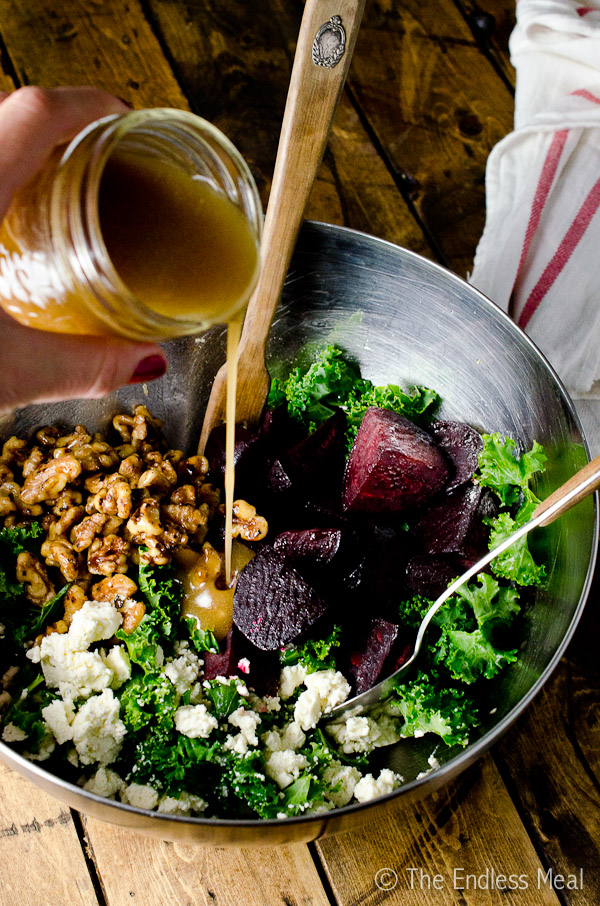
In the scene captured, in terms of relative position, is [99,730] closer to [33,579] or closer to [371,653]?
[33,579]

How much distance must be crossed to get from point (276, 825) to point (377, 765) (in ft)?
1.59

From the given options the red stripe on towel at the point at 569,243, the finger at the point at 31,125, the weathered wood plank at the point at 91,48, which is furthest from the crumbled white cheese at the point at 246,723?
the weathered wood plank at the point at 91,48

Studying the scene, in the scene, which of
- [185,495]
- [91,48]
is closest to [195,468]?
[185,495]

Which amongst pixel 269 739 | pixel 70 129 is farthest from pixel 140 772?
pixel 70 129

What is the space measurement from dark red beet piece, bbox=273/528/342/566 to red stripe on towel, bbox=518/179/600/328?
42.5 inches

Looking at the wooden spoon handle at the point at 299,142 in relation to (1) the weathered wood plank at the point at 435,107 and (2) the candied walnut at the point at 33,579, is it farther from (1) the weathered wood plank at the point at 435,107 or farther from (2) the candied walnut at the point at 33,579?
(1) the weathered wood plank at the point at 435,107

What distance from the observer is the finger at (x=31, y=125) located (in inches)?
52.6

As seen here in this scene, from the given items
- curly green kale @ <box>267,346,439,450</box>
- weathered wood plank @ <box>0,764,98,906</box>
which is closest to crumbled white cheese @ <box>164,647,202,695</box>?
weathered wood plank @ <box>0,764,98,906</box>

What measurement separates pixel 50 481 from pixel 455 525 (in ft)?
3.23

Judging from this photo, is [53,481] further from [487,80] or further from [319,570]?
[487,80]

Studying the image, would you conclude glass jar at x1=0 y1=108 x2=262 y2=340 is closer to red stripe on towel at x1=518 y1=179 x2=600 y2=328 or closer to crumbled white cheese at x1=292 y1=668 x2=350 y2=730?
crumbled white cheese at x1=292 y1=668 x2=350 y2=730

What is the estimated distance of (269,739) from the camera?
1.70m

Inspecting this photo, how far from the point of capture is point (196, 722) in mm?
1661

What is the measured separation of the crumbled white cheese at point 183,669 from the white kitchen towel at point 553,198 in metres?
1.36
